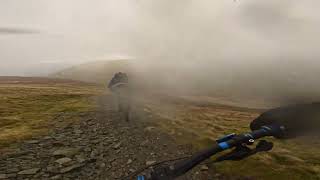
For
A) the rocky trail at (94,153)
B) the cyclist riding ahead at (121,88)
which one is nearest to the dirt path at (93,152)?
the rocky trail at (94,153)

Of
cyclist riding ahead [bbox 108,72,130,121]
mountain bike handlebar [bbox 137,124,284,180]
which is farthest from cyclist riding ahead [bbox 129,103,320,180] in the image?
cyclist riding ahead [bbox 108,72,130,121]

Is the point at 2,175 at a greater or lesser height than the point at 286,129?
lesser

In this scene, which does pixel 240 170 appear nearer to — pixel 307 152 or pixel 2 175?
pixel 307 152

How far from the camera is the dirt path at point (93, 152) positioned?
27531 millimetres

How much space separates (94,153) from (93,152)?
0.24 metres

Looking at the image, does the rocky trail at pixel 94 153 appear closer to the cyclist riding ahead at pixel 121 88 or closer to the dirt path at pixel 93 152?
the dirt path at pixel 93 152

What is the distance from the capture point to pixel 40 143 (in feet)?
118

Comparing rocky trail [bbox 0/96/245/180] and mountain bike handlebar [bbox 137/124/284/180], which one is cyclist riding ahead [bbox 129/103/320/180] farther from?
rocky trail [bbox 0/96/245/180]

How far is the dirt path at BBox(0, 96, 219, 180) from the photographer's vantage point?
90.3 ft

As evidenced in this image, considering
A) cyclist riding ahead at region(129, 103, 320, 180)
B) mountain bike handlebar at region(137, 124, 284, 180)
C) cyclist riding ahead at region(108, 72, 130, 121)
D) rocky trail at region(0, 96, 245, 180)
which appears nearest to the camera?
mountain bike handlebar at region(137, 124, 284, 180)

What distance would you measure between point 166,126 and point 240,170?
12.9 m

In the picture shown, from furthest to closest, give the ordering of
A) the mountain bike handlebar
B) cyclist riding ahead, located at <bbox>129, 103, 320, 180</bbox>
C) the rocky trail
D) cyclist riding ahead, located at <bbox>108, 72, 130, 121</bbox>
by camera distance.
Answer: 1. cyclist riding ahead, located at <bbox>108, 72, 130, 121</bbox>
2. the rocky trail
3. cyclist riding ahead, located at <bbox>129, 103, 320, 180</bbox>
4. the mountain bike handlebar

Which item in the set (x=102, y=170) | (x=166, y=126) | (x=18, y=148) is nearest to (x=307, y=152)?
(x=166, y=126)

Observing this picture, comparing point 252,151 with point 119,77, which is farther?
point 119,77
